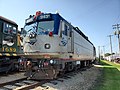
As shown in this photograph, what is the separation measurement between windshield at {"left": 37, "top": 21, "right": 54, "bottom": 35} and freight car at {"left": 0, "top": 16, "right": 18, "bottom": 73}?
108 inches

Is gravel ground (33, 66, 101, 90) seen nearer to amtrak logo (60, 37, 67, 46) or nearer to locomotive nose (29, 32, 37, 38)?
amtrak logo (60, 37, 67, 46)

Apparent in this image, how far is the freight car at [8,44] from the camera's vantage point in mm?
10352

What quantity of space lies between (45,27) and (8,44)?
3269mm

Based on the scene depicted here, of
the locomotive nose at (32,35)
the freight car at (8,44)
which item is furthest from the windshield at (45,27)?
the freight car at (8,44)

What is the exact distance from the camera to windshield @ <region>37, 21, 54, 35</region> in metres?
8.70

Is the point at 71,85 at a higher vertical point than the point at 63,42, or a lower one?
lower

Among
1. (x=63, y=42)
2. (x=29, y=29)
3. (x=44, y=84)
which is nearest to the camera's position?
(x=44, y=84)

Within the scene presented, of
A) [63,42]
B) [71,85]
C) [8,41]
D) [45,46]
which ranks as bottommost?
[71,85]

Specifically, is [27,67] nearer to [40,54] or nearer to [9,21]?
[40,54]

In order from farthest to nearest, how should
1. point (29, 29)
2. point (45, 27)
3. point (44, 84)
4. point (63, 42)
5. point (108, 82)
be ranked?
point (108, 82), point (29, 29), point (63, 42), point (45, 27), point (44, 84)

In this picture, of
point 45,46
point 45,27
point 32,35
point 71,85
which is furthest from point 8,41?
point 71,85

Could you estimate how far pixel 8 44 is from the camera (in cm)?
1077

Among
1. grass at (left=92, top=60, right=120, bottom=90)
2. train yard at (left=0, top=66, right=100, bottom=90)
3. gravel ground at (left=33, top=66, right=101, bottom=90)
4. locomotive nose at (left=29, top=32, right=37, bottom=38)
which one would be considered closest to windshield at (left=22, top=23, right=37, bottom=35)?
locomotive nose at (left=29, top=32, right=37, bottom=38)

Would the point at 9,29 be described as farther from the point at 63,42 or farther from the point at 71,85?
the point at 71,85
